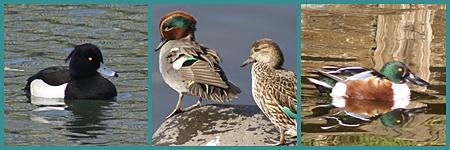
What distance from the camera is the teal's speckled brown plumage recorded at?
1316cm

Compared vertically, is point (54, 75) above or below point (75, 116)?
above

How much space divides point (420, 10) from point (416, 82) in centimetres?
50

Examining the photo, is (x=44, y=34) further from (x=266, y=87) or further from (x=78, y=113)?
(x=266, y=87)

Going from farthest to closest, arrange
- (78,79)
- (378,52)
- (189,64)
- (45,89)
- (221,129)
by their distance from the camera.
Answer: (78,79)
(45,89)
(378,52)
(221,129)
(189,64)

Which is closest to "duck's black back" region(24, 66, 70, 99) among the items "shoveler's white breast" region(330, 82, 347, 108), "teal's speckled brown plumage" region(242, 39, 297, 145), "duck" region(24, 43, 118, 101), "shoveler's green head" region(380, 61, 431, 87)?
"duck" region(24, 43, 118, 101)

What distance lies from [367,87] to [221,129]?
3.48 feet

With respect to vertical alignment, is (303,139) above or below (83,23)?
below

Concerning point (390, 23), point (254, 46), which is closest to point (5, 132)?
point (254, 46)

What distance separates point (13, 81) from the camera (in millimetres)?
13578

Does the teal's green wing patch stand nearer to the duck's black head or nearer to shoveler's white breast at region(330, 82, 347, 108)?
shoveler's white breast at region(330, 82, 347, 108)

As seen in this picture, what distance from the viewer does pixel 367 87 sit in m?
13.6

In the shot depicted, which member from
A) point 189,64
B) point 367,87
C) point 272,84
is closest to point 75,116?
point 189,64

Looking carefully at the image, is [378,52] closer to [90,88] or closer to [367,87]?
[367,87]

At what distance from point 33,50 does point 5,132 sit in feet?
2.00
